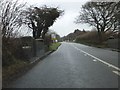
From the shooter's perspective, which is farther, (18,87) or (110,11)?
(110,11)

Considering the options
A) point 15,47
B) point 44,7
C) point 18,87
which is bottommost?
point 18,87

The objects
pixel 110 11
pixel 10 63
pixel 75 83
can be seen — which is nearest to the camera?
pixel 75 83

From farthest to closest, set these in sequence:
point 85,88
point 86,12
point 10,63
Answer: point 86,12, point 10,63, point 85,88

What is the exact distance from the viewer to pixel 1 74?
11008mm

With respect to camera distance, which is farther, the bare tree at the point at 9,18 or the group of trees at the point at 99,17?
the group of trees at the point at 99,17

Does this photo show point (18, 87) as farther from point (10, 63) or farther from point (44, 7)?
point (44, 7)

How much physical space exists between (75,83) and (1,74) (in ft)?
10.5

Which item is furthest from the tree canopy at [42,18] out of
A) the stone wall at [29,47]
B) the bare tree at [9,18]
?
the bare tree at [9,18]

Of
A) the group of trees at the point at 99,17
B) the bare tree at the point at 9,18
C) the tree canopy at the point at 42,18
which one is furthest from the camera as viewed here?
the group of trees at the point at 99,17

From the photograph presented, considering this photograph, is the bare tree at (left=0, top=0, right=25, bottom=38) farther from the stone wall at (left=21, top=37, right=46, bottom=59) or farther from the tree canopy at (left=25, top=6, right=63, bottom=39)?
the tree canopy at (left=25, top=6, right=63, bottom=39)

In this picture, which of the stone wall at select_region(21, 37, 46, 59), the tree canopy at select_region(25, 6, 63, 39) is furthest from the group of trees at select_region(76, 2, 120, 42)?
the stone wall at select_region(21, 37, 46, 59)

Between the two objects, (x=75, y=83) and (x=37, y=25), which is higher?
(x=37, y=25)

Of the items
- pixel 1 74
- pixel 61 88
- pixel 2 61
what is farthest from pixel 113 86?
pixel 2 61

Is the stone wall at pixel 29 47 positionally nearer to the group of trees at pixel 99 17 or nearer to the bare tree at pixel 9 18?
the bare tree at pixel 9 18
